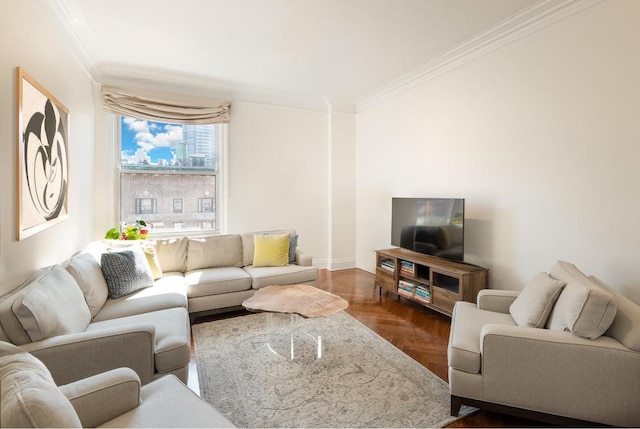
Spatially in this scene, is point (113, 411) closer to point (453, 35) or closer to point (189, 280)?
point (189, 280)

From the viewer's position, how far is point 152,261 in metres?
3.23

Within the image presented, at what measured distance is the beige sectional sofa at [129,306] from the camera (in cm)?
158

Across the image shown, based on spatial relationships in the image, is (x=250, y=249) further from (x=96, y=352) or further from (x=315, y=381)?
(x=96, y=352)

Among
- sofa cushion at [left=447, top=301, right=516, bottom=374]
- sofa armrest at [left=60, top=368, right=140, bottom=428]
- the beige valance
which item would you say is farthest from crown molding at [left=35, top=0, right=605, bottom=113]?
sofa armrest at [left=60, top=368, right=140, bottom=428]

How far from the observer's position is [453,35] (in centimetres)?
310

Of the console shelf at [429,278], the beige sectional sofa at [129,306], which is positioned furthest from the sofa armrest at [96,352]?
the console shelf at [429,278]


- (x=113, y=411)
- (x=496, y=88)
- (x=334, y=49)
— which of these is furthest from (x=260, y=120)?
(x=113, y=411)

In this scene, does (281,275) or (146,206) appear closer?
(281,275)

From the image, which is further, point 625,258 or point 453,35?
point 453,35

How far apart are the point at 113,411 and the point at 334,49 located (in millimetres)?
3475

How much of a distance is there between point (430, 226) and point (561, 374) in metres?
2.03

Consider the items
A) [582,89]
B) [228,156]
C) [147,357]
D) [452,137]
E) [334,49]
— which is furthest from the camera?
[228,156]

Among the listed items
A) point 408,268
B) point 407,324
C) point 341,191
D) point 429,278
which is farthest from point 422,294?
point 341,191

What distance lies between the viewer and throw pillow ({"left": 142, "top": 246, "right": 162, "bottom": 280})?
10.5 ft
